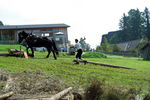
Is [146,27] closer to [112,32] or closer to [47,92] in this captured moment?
[112,32]

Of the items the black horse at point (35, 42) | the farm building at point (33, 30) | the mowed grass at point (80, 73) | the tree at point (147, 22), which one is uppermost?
the tree at point (147, 22)

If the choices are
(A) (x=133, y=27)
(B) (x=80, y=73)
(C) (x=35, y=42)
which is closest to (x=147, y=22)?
(A) (x=133, y=27)

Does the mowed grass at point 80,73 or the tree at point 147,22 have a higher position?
the tree at point 147,22

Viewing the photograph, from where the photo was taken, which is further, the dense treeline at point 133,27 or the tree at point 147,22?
the dense treeline at point 133,27

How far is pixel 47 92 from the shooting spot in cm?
1097

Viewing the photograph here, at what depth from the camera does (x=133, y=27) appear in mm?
134500

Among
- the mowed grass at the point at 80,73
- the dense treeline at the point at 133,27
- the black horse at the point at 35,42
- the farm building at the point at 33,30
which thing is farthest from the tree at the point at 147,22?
the mowed grass at the point at 80,73

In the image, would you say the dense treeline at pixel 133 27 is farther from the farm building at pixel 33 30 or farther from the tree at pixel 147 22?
the farm building at pixel 33 30

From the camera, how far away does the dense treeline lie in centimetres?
13145

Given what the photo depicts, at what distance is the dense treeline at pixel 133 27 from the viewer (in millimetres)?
131450

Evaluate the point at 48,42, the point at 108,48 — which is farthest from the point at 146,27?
the point at 48,42

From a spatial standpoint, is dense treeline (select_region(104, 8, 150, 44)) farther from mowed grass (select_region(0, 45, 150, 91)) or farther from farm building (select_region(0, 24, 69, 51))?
mowed grass (select_region(0, 45, 150, 91))

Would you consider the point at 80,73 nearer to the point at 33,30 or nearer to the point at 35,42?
the point at 35,42

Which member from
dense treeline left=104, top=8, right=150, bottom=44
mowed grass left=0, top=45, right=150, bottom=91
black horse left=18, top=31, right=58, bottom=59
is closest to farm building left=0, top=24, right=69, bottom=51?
black horse left=18, top=31, right=58, bottom=59
